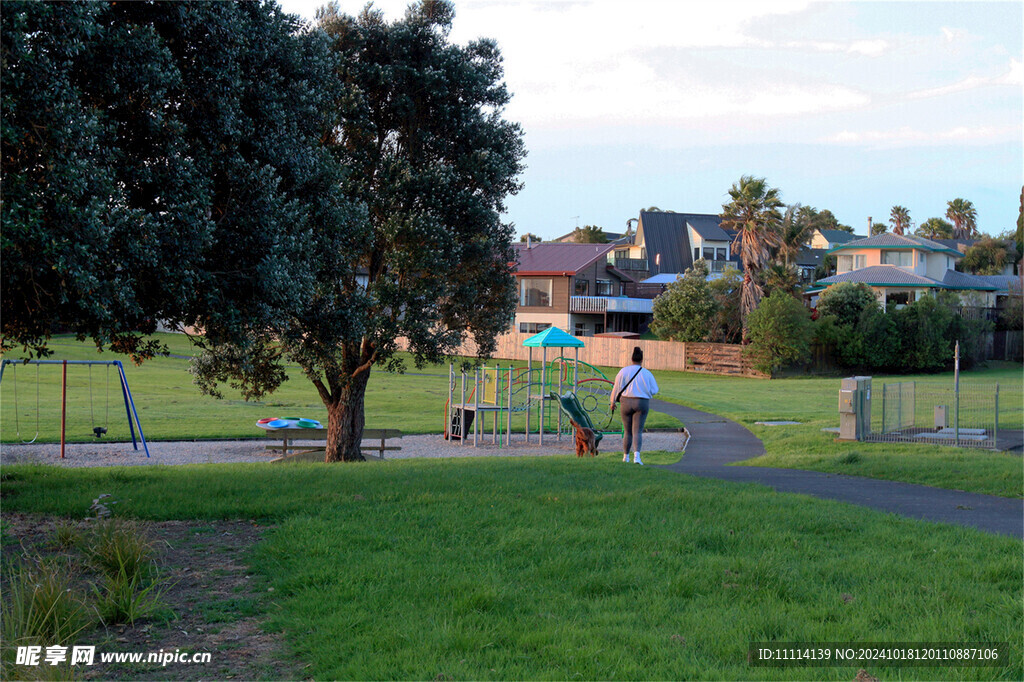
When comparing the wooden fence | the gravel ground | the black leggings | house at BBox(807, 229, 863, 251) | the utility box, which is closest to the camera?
the black leggings

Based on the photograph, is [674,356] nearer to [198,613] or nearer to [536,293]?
[536,293]

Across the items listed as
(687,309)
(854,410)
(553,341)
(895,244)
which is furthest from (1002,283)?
(854,410)

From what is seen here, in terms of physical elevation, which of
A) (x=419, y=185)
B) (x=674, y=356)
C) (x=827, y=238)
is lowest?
(x=674, y=356)

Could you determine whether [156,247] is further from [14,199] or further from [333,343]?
[333,343]

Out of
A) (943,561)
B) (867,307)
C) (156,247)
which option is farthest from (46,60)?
(867,307)

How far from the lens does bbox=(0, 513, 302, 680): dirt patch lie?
4629 mm

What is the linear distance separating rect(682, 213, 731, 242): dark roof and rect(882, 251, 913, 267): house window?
38.8 feet

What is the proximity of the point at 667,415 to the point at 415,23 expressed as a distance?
1620 cm

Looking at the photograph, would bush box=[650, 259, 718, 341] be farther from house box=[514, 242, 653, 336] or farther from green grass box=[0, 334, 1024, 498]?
house box=[514, 242, 653, 336]

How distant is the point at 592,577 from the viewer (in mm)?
5855

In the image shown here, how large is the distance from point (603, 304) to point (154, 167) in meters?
50.5

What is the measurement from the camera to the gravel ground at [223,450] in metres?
17.8

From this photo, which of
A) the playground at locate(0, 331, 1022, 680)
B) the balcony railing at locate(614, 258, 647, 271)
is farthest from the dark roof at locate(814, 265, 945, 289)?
the playground at locate(0, 331, 1022, 680)

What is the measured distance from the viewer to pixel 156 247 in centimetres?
764
